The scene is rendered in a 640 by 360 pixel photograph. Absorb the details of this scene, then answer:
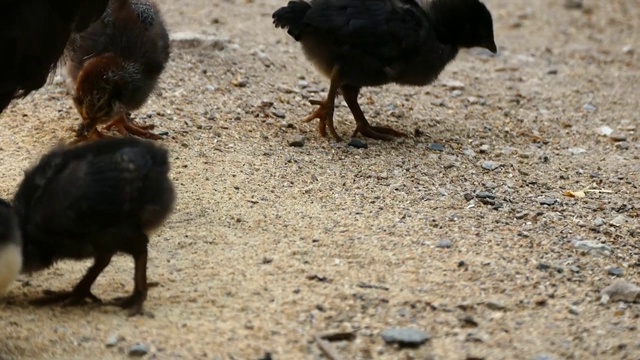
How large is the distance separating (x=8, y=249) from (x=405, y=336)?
56.8 inches

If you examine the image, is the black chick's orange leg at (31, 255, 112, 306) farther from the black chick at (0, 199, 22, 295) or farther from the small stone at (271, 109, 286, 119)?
the small stone at (271, 109, 286, 119)

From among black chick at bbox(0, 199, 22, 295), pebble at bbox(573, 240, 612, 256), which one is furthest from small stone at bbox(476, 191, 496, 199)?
black chick at bbox(0, 199, 22, 295)

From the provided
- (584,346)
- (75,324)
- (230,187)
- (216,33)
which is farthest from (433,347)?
(216,33)

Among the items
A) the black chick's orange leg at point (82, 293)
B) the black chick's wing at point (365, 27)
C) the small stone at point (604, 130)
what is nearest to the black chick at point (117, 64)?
the black chick's wing at point (365, 27)

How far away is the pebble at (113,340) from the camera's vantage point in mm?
3528

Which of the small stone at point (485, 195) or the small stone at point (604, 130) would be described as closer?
the small stone at point (485, 195)

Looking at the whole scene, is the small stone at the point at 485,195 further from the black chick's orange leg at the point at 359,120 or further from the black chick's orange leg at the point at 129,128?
the black chick's orange leg at the point at 129,128

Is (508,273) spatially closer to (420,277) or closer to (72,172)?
(420,277)

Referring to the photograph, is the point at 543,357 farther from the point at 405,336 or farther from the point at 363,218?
the point at 363,218

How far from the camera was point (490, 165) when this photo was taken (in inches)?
226

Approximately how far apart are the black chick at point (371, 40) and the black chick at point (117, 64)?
0.76 metres

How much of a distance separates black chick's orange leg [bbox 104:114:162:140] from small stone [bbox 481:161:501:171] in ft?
6.13

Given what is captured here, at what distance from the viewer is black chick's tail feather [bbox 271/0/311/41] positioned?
235 inches

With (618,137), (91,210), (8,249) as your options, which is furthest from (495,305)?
(618,137)
